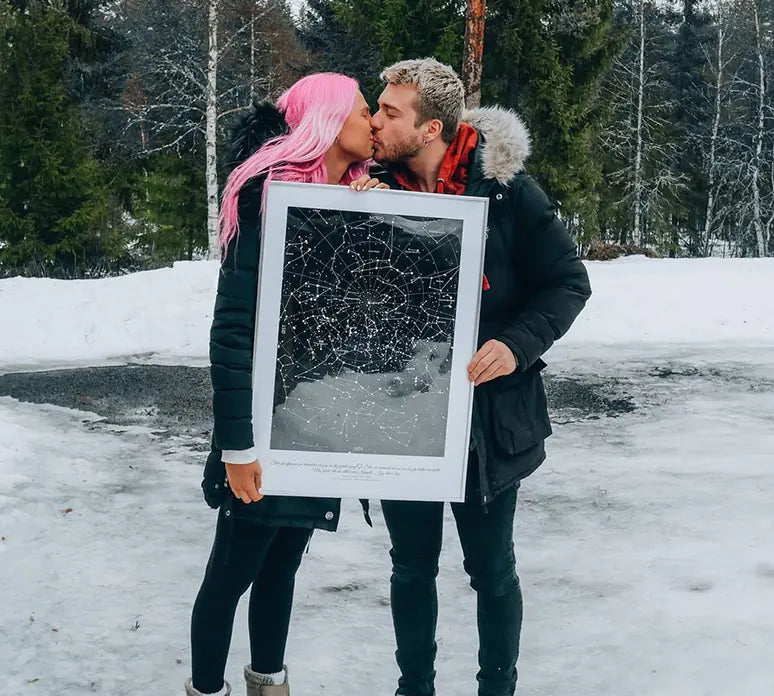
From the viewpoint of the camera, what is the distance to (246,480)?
2336mm

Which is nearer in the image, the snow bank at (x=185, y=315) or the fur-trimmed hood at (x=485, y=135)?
the fur-trimmed hood at (x=485, y=135)

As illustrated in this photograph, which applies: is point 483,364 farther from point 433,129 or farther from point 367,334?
point 433,129

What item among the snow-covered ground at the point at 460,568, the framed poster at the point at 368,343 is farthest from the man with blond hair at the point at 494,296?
the snow-covered ground at the point at 460,568

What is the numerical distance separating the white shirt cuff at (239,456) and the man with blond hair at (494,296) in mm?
587

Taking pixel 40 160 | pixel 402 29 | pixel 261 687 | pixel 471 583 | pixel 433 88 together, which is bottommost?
pixel 261 687

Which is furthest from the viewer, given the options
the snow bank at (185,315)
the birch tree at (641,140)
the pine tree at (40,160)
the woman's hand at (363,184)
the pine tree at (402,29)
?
the birch tree at (641,140)

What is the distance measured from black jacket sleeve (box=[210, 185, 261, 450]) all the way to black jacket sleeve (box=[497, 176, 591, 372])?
712 millimetres

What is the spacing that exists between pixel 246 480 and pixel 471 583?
0.87m

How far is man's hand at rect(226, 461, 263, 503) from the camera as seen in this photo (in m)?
2.33

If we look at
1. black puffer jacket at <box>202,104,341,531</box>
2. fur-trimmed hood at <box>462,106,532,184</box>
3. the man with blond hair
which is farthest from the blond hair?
black puffer jacket at <box>202,104,341,531</box>

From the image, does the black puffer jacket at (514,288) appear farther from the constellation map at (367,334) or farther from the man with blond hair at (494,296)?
the constellation map at (367,334)

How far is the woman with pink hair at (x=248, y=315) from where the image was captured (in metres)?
2.29

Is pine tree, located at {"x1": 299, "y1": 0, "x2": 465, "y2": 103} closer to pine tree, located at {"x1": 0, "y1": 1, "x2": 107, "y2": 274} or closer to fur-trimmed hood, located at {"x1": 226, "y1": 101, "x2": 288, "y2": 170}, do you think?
pine tree, located at {"x1": 0, "y1": 1, "x2": 107, "y2": 274}

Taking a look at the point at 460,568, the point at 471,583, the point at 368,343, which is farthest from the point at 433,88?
the point at 460,568
